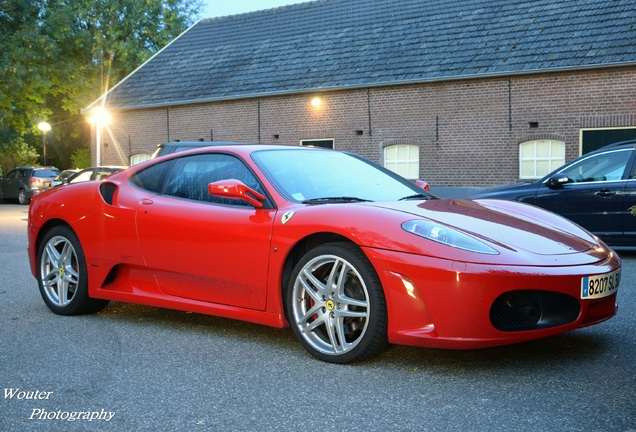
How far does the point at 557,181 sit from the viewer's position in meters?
10.6

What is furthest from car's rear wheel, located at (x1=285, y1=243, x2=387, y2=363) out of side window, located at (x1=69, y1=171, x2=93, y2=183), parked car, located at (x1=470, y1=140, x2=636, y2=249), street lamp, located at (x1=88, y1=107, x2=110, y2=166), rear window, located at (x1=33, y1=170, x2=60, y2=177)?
rear window, located at (x1=33, y1=170, x2=60, y2=177)

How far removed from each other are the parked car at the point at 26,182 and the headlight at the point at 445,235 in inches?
1162

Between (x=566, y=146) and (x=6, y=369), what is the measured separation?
1752 centimetres

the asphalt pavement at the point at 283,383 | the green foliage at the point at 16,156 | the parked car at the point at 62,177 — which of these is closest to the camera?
the asphalt pavement at the point at 283,383

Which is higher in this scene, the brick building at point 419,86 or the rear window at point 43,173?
the brick building at point 419,86

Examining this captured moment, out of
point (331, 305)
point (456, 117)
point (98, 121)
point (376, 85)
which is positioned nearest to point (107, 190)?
point (331, 305)

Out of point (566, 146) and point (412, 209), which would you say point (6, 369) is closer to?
point (412, 209)

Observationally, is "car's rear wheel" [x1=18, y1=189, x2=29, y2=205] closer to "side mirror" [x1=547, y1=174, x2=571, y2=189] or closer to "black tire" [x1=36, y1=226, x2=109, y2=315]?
"side mirror" [x1=547, y1=174, x2=571, y2=189]

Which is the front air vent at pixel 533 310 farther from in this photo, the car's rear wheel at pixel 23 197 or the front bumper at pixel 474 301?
the car's rear wheel at pixel 23 197

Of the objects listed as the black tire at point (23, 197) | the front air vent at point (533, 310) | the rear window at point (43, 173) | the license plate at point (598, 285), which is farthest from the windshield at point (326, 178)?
the black tire at point (23, 197)

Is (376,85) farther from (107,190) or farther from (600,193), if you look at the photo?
(107,190)

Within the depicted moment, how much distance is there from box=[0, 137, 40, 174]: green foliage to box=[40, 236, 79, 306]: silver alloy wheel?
39.6 metres

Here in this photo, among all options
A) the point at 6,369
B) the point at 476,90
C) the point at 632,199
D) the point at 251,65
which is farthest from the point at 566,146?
the point at 6,369

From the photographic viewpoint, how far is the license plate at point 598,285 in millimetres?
4230
